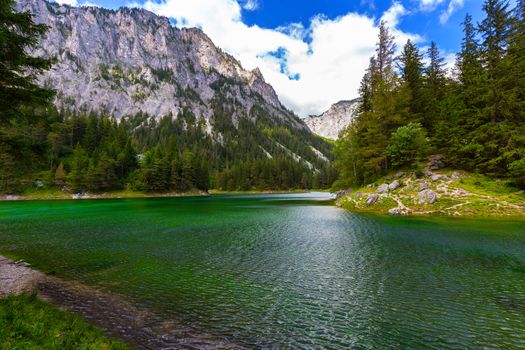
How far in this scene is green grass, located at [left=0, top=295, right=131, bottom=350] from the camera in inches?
276

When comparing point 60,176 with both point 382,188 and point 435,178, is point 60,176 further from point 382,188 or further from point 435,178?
point 435,178

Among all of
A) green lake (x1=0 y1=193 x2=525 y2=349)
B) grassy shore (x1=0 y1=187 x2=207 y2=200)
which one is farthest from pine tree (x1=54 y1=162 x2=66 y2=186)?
green lake (x1=0 y1=193 x2=525 y2=349)

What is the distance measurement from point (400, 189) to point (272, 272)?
38.0m

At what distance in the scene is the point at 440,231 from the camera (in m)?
27.1

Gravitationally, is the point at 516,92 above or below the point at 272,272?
above

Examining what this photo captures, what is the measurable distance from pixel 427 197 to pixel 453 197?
3.36 meters

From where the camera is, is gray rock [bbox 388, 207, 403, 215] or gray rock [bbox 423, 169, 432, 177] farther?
gray rock [bbox 423, 169, 432, 177]

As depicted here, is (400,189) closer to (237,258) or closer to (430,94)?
(430,94)

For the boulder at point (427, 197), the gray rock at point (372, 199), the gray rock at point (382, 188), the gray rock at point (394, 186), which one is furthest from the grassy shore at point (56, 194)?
the boulder at point (427, 197)

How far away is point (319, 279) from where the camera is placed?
1526 centimetres

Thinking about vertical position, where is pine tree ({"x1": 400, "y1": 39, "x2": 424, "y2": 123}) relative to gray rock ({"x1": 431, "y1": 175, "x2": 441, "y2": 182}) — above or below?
above

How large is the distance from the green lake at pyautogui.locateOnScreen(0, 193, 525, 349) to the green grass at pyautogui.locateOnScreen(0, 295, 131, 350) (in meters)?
2.90

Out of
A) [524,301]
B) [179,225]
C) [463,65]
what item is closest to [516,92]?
[463,65]

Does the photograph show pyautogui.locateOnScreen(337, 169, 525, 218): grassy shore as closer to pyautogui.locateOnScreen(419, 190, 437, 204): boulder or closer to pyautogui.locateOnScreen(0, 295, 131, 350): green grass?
pyautogui.locateOnScreen(419, 190, 437, 204): boulder
